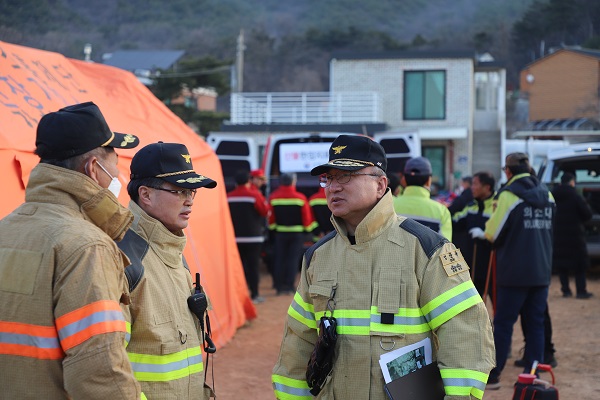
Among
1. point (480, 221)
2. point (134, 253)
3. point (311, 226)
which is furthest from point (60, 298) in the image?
point (311, 226)

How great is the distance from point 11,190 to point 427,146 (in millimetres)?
26795

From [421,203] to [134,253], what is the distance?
3.98 meters

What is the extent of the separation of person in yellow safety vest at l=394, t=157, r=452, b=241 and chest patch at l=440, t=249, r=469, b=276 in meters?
3.54

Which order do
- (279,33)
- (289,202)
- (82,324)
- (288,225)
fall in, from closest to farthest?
(82,324) → (289,202) → (288,225) → (279,33)

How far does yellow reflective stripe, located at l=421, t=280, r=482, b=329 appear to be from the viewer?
10.9 ft

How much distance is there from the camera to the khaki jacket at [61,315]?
2645 millimetres

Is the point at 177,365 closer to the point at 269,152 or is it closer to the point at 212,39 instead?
the point at 269,152

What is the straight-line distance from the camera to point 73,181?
2.88 meters

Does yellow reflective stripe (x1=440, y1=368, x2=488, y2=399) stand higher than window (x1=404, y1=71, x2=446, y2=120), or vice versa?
window (x1=404, y1=71, x2=446, y2=120)

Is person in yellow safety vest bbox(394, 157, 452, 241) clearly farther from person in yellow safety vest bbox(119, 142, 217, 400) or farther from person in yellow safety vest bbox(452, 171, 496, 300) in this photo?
person in yellow safety vest bbox(119, 142, 217, 400)

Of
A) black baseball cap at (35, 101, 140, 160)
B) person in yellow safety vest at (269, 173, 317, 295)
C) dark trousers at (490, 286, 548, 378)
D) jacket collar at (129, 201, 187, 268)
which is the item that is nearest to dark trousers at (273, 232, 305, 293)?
person in yellow safety vest at (269, 173, 317, 295)

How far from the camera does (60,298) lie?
2.68 m

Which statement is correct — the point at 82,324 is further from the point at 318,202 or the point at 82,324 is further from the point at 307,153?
the point at 307,153

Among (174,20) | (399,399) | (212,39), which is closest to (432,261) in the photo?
(399,399)
